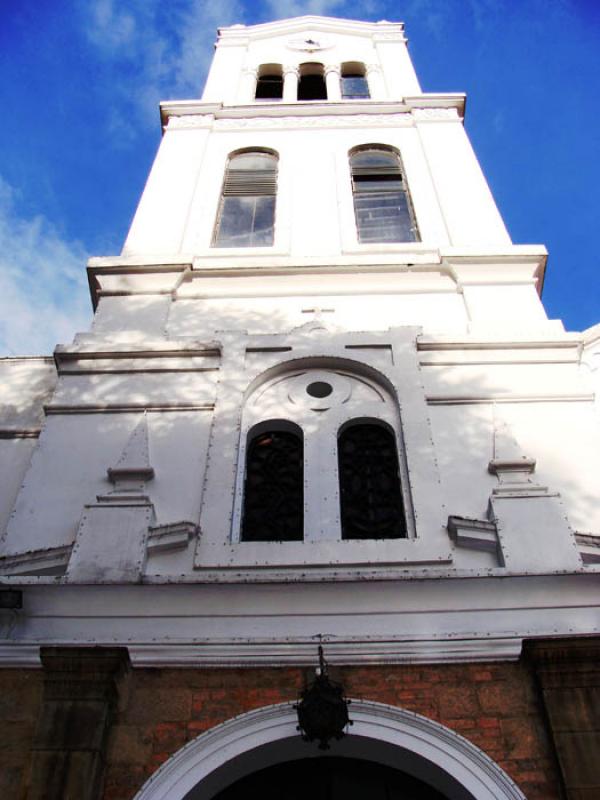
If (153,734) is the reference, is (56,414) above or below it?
above

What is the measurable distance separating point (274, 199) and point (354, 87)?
24.2 feet

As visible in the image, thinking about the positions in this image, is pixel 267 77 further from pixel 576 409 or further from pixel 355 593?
pixel 355 593

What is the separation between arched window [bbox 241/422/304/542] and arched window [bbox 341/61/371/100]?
12051 millimetres

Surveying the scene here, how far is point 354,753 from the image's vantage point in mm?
6410

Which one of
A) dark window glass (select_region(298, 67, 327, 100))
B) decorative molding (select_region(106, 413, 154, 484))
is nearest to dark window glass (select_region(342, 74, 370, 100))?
dark window glass (select_region(298, 67, 327, 100))

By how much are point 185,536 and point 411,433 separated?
2482 mm

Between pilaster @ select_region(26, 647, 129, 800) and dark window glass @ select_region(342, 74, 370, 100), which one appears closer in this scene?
pilaster @ select_region(26, 647, 129, 800)

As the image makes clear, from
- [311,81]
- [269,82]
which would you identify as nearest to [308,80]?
[311,81]

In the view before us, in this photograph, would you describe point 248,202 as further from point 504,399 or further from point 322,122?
point 504,399

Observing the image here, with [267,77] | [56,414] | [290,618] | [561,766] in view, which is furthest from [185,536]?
[267,77]

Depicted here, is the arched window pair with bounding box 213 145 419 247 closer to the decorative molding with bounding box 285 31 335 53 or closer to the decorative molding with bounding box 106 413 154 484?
the decorative molding with bounding box 106 413 154 484

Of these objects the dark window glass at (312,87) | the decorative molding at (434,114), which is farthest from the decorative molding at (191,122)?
the dark window glass at (312,87)

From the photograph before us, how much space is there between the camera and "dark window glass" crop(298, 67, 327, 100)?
20516 mm

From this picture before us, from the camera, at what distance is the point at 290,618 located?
6.78 m
